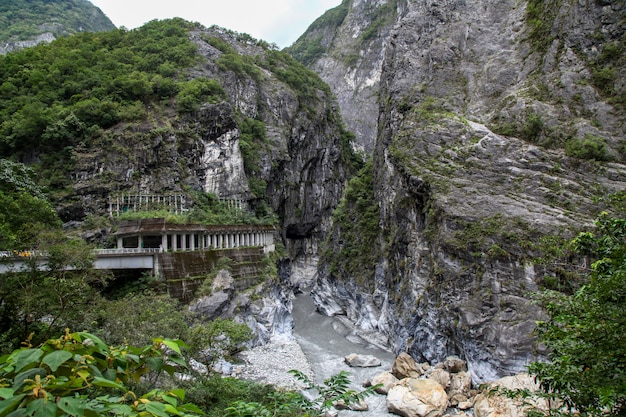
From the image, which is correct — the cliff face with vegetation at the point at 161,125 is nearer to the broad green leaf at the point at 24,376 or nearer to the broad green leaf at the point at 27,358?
the broad green leaf at the point at 27,358

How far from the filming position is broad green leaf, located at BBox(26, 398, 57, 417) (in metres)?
1.84

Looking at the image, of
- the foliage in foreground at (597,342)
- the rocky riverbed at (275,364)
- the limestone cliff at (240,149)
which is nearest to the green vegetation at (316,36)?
the limestone cliff at (240,149)

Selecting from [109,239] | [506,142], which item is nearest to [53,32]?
[109,239]

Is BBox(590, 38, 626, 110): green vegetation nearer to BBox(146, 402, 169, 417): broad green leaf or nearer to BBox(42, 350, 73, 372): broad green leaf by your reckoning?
BBox(146, 402, 169, 417): broad green leaf

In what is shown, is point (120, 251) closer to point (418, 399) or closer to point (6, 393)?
point (418, 399)

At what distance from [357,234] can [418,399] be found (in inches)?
928

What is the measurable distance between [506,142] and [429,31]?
17.4m

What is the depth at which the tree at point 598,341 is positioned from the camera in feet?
15.6

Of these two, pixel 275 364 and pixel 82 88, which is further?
pixel 82 88

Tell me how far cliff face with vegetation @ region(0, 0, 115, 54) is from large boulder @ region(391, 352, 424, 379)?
245ft

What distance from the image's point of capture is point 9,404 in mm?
1891

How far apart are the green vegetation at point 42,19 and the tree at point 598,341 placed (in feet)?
288

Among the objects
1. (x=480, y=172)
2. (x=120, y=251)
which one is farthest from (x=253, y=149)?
(x=480, y=172)

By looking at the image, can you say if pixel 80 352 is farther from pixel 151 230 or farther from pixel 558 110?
pixel 558 110
